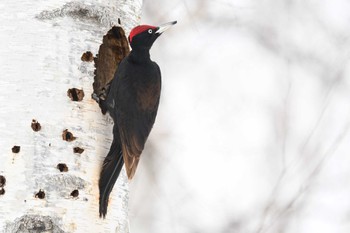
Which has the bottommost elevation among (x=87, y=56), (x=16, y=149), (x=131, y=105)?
(x=131, y=105)

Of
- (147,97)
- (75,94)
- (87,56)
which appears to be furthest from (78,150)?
(147,97)

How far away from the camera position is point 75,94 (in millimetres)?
2094

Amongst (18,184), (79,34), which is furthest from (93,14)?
(18,184)

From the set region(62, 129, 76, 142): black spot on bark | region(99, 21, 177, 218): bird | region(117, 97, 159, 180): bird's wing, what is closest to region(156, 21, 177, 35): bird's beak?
region(99, 21, 177, 218): bird

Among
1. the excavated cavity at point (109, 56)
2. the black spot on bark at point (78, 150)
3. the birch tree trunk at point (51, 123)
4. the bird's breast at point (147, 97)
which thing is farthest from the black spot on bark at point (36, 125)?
the bird's breast at point (147, 97)

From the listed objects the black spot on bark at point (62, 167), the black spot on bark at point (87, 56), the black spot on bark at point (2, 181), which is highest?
the black spot on bark at point (87, 56)

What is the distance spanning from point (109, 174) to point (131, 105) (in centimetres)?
34

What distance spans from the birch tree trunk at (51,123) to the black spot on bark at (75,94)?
12 millimetres

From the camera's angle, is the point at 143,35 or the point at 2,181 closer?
the point at 2,181

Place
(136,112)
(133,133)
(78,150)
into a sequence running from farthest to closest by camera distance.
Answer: (136,112), (133,133), (78,150)

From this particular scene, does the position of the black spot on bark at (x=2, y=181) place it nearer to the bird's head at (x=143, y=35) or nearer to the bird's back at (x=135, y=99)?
the bird's back at (x=135, y=99)

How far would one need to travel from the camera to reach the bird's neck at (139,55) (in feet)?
7.73

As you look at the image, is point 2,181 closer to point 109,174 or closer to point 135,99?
point 109,174

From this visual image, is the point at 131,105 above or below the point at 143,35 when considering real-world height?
below
